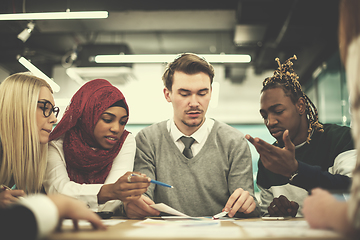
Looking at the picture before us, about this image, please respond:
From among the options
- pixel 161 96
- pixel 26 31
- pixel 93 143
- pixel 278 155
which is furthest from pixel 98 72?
pixel 278 155

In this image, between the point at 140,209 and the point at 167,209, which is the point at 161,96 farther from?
the point at 167,209

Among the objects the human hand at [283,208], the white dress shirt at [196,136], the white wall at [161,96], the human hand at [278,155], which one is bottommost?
the human hand at [283,208]

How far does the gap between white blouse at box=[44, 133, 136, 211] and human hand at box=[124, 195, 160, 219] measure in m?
0.16

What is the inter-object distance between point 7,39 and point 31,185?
4.58 m

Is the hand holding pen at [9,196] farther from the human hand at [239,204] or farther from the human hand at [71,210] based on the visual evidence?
the human hand at [239,204]

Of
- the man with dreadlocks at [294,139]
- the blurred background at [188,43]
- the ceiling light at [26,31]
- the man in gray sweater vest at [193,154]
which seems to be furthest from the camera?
the blurred background at [188,43]

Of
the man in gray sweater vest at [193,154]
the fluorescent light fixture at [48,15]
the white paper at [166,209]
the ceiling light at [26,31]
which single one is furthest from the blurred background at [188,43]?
the white paper at [166,209]

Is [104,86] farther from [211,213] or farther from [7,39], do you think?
[7,39]

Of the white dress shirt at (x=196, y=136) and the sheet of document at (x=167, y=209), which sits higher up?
the white dress shirt at (x=196, y=136)

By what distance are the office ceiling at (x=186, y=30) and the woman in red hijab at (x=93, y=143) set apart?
304 cm

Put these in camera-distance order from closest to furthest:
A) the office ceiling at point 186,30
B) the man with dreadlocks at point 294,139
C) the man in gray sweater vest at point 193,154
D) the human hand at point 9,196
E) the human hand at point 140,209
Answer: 1. the human hand at point 9,196
2. the human hand at point 140,209
3. the man with dreadlocks at point 294,139
4. the man in gray sweater vest at point 193,154
5. the office ceiling at point 186,30

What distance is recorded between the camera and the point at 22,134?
145 cm

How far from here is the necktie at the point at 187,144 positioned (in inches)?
74.4

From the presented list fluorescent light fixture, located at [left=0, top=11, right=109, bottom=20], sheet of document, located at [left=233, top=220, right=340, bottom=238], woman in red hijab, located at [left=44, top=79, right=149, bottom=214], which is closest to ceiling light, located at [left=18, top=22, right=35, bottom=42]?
fluorescent light fixture, located at [left=0, top=11, right=109, bottom=20]
